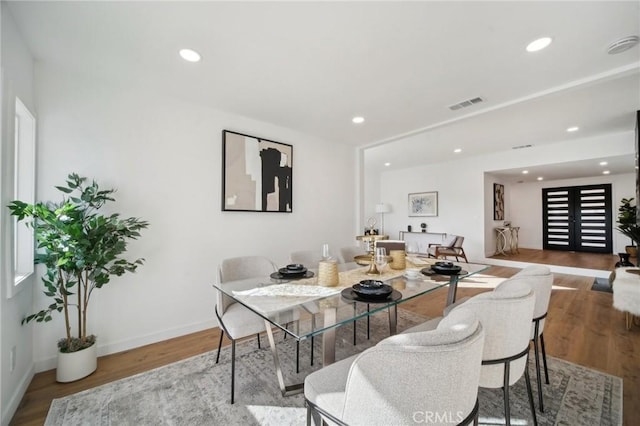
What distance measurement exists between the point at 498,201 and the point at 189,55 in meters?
8.26

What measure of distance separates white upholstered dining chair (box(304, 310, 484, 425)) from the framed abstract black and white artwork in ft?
8.54

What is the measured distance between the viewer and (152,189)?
260cm

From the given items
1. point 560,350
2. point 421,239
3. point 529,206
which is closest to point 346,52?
point 560,350

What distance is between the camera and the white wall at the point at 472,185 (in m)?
5.07

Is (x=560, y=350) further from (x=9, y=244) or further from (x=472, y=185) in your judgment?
(x=472, y=185)

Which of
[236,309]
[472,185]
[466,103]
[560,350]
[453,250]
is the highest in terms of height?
[466,103]

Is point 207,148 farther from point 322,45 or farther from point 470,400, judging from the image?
point 470,400

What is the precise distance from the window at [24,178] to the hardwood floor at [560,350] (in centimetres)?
90

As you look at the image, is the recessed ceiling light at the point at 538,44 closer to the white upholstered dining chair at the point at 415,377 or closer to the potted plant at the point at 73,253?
the white upholstered dining chair at the point at 415,377

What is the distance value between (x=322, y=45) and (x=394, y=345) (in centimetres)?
198

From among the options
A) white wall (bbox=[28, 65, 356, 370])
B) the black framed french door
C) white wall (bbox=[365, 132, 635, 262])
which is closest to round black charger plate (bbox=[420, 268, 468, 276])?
white wall (bbox=[28, 65, 356, 370])

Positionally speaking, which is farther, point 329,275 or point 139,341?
point 139,341

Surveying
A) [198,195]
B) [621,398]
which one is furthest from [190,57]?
[621,398]

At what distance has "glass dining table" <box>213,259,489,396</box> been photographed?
1.31 m
